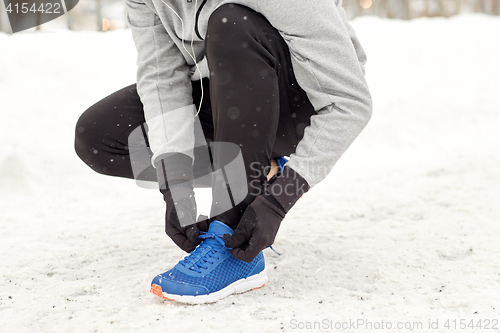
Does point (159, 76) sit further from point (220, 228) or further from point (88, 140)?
point (220, 228)

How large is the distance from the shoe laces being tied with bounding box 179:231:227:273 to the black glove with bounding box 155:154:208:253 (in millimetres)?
26

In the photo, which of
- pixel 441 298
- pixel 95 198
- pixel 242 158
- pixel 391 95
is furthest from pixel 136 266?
pixel 391 95

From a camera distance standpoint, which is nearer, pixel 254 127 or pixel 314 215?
pixel 254 127

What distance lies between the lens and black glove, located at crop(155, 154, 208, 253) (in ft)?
3.43

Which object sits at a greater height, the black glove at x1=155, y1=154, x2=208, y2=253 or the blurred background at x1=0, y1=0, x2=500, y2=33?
the black glove at x1=155, y1=154, x2=208, y2=253

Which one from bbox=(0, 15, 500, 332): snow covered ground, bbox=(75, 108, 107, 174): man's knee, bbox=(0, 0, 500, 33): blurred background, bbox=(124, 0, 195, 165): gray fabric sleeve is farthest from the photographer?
bbox=(0, 0, 500, 33): blurred background

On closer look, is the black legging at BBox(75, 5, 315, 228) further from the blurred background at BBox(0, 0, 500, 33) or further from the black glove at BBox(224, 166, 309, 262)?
the blurred background at BBox(0, 0, 500, 33)

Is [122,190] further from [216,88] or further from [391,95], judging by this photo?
[391,95]

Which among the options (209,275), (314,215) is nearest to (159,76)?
(209,275)

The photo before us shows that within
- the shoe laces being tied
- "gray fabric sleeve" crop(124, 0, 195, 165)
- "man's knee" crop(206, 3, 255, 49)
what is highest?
"man's knee" crop(206, 3, 255, 49)

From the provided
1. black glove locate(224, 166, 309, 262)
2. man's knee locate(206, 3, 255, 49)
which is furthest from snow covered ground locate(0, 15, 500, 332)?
man's knee locate(206, 3, 255, 49)

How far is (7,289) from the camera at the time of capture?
3.62 ft

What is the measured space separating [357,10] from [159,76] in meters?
3.76

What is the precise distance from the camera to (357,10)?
14.7 feet
